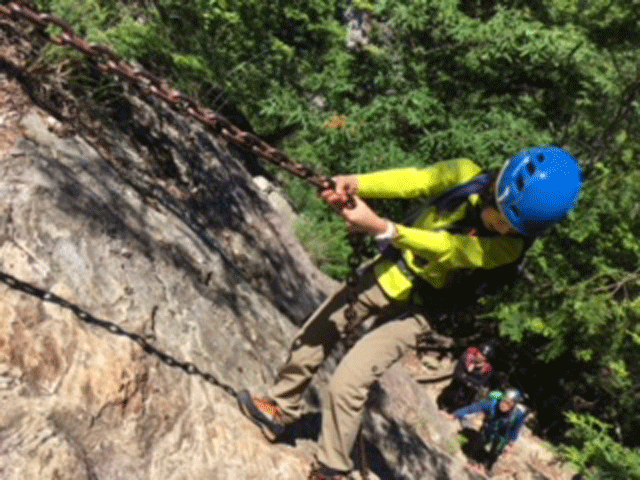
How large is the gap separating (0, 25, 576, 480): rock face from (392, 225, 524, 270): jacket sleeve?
1552 millimetres

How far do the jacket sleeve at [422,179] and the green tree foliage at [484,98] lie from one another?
4.20m

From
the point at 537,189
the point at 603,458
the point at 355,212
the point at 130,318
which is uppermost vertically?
the point at 537,189

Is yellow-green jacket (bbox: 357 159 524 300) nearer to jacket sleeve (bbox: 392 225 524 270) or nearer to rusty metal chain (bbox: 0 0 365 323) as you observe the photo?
jacket sleeve (bbox: 392 225 524 270)

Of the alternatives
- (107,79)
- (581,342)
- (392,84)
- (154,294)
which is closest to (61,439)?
(154,294)

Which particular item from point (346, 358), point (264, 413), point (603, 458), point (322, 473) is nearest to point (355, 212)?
point (346, 358)

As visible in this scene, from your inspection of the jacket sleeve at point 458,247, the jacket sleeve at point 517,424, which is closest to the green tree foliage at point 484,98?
the jacket sleeve at point 517,424

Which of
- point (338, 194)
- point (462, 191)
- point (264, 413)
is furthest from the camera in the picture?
point (264, 413)

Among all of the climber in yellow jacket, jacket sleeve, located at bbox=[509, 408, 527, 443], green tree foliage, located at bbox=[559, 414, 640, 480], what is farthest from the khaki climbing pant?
jacket sleeve, located at bbox=[509, 408, 527, 443]

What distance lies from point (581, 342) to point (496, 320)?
1.42 meters

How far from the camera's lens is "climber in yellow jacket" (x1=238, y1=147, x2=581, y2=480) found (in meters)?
3.37

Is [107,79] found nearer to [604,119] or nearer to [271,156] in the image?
[271,156]

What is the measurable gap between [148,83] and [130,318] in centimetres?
155

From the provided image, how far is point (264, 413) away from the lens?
4070 millimetres

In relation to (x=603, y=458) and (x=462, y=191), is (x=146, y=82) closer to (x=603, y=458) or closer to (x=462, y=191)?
(x=462, y=191)
